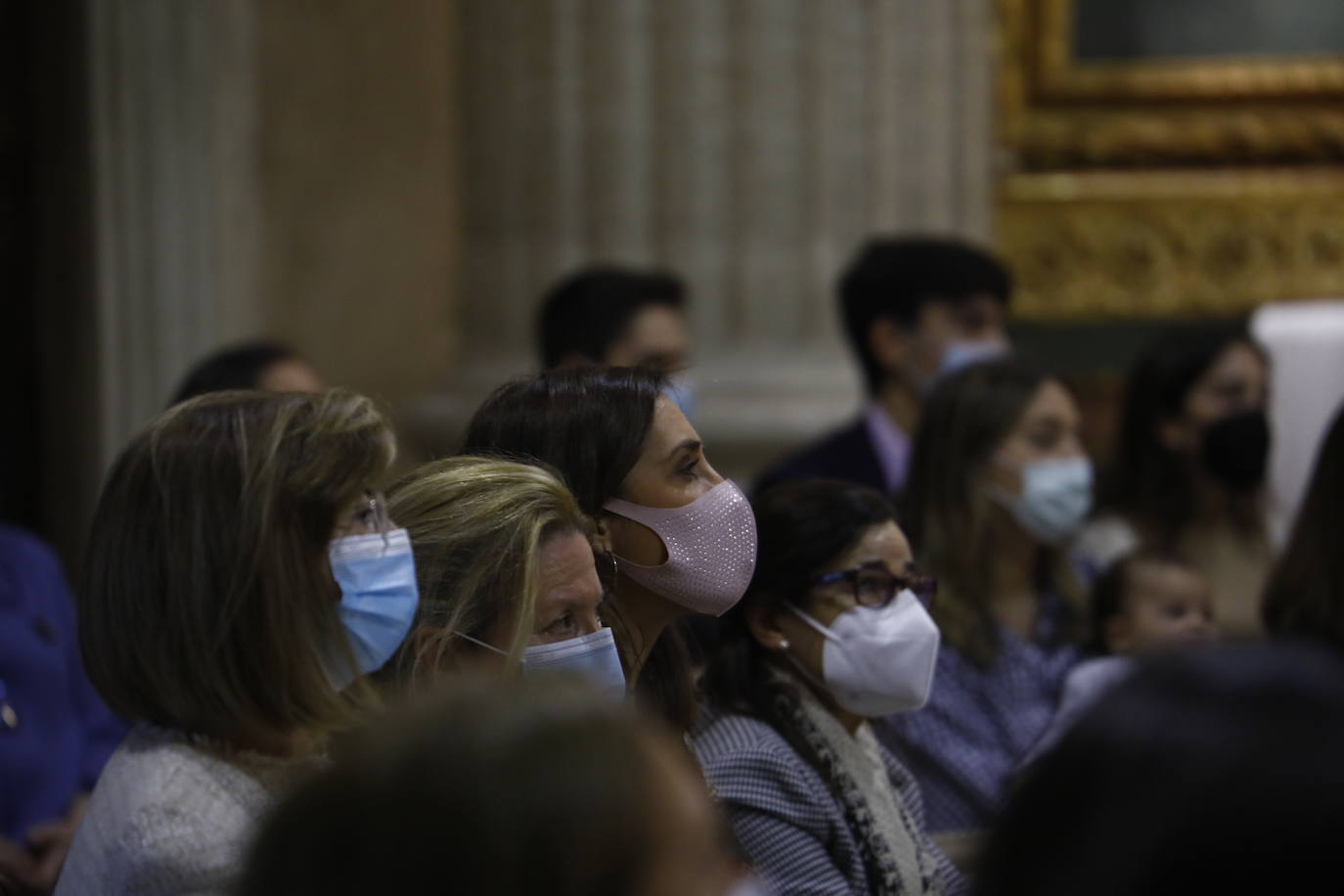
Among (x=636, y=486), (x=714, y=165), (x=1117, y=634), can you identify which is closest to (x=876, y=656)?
(x=636, y=486)

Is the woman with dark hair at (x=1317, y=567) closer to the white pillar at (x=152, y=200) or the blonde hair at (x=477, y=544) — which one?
the blonde hair at (x=477, y=544)

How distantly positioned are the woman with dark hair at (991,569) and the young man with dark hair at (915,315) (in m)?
0.57

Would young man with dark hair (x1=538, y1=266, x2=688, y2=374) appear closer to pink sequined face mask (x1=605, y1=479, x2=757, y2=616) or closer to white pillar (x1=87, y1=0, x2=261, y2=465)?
white pillar (x1=87, y1=0, x2=261, y2=465)

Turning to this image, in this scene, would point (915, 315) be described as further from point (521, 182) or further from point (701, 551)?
point (701, 551)

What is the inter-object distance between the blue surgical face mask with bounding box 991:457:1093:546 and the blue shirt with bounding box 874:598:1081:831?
373 mm

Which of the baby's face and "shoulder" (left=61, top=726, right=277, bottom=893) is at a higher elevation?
"shoulder" (left=61, top=726, right=277, bottom=893)

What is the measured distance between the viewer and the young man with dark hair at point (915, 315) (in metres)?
4.86

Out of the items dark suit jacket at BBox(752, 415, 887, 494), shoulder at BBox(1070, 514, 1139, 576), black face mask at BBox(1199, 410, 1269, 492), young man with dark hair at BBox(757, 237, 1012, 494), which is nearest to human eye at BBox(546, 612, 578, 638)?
dark suit jacket at BBox(752, 415, 887, 494)

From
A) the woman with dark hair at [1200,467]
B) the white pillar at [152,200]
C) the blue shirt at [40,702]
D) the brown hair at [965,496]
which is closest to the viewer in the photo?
the blue shirt at [40,702]

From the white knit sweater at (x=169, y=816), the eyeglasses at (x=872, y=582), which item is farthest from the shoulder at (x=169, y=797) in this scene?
the eyeglasses at (x=872, y=582)

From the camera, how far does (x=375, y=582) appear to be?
2.30 m

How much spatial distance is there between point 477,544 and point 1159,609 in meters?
2.10

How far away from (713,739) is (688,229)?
10.1 ft

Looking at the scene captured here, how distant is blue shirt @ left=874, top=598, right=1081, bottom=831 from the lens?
3416mm
